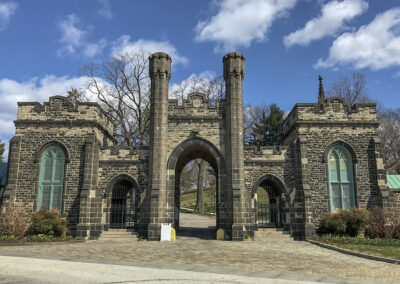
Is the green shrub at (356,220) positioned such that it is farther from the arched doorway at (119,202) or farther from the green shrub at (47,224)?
the green shrub at (47,224)

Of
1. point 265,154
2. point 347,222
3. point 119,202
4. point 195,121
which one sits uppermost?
point 195,121

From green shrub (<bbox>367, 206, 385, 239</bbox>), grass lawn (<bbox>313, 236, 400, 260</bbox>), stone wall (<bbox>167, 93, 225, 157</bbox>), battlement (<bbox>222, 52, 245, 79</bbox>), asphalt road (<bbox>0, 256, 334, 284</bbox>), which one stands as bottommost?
grass lawn (<bbox>313, 236, 400, 260</bbox>)

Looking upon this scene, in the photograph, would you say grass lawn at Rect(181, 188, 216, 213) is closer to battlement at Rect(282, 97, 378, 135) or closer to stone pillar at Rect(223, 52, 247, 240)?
stone pillar at Rect(223, 52, 247, 240)

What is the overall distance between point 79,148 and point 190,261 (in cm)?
1097

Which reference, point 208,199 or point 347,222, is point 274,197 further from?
point 208,199

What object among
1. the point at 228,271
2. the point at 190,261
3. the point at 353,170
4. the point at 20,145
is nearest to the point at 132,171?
the point at 20,145

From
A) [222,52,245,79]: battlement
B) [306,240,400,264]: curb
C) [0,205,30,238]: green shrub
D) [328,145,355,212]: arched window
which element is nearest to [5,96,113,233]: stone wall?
[0,205,30,238]: green shrub

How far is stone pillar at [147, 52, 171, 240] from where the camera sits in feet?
56.2

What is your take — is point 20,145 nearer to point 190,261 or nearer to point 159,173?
point 159,173

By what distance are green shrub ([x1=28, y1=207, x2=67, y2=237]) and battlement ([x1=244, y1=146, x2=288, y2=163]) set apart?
1051 centimetres

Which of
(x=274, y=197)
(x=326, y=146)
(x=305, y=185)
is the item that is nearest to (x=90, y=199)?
(x=274, y=197)

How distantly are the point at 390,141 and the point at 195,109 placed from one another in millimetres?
26686

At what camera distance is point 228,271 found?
8.52m

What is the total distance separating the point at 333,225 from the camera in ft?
54.4
